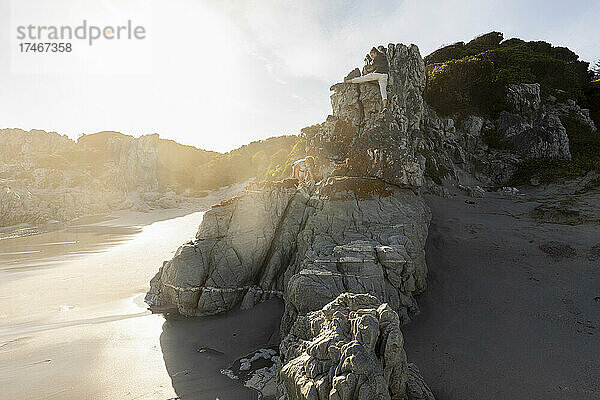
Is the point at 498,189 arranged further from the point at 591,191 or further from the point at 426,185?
the point at 426,185

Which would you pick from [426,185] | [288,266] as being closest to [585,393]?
[288,266]

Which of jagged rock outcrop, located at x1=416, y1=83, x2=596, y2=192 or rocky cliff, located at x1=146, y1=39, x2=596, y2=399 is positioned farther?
jagged rock outcrop, located at x1=416, y1=83, x2=596, y2=192

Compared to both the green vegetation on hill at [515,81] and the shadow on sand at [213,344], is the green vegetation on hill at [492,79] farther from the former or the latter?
the shadow on sand at [213,344]

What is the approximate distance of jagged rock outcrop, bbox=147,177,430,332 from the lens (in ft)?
27.3

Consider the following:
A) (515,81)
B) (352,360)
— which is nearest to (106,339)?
(352,360)

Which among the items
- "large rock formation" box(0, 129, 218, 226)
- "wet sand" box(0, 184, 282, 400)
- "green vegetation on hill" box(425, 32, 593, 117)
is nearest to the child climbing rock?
"green vegetation on hill" box(425, 32, 593, 117)

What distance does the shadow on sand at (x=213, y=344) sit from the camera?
6395 mm

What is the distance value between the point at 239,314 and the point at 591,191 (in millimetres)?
19984

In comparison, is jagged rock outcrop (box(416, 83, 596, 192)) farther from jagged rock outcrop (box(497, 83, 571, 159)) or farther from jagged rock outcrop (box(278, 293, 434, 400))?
jagged rock outcrop (box(278, 293, 434, 400))

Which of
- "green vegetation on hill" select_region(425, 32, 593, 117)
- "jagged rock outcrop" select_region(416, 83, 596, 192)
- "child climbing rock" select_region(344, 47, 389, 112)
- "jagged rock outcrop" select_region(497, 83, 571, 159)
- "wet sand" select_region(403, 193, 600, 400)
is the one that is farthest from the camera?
"green vegetation on hill" select_region(425, 32, 593, 117)

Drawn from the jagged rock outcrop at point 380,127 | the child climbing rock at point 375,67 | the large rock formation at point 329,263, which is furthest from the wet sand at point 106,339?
the child climbing rock at point 375,67

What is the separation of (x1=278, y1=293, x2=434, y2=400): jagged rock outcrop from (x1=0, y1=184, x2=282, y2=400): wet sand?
2167mm

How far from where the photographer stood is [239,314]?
9.52m

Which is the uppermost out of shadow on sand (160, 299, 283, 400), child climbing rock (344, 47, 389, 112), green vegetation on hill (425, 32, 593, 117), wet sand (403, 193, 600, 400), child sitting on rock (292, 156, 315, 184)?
green vegetation on hill (425, 32, 593, 117)
